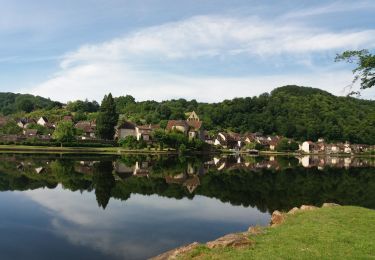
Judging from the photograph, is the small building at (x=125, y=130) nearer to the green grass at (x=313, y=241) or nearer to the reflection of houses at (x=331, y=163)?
the reflection of houses at (x=331, y=163)

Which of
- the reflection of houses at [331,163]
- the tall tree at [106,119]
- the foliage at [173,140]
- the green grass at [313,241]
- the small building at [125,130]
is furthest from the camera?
the small building at [125,130]

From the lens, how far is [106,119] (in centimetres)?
11006

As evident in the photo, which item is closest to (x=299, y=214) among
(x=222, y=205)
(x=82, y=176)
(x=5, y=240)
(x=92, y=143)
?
(x=222, y=205)

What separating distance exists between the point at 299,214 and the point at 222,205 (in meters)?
11.2

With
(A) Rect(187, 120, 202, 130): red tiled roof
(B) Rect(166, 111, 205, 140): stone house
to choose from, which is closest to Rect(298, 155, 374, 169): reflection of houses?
(B) Rect(166, 111, 205, 140): stone house

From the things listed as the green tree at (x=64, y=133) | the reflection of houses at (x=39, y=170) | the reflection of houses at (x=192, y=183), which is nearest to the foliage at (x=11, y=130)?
the green tree at (x=64, y=133)

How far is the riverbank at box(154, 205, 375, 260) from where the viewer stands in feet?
45.2

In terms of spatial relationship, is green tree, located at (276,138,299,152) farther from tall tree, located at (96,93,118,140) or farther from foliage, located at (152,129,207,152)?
tall tree, located at (96,93,118,140)

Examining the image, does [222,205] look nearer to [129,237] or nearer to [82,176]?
[129,237]

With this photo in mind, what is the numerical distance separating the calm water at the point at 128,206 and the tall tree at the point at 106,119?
173ft

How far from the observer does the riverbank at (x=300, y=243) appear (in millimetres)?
13781

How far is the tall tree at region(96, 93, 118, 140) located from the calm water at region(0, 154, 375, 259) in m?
52.6

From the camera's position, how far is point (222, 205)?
113ft

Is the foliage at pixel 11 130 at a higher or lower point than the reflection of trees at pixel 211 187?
higher
